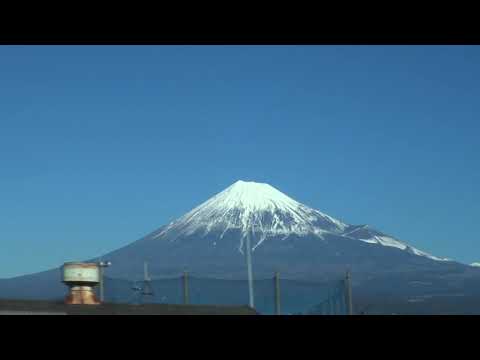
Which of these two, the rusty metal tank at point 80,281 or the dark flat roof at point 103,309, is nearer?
the dark flat roof at point 103,309

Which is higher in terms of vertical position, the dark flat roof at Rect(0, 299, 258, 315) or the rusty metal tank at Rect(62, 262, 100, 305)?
the rusty metal tank at Rect(62, 262, 100, 305)

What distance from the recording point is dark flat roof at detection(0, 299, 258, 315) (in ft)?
57.6

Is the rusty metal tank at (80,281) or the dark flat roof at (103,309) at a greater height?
the rusty metal tank at (80,281)

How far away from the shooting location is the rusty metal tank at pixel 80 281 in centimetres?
2152

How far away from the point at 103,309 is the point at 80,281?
1.73m

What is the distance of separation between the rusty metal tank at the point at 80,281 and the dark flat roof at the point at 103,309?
2.45 ft

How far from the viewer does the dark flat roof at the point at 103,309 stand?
17547mm

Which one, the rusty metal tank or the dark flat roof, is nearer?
the dark flat roof

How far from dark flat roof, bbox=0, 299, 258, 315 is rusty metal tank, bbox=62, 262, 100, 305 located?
2.45ft
